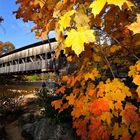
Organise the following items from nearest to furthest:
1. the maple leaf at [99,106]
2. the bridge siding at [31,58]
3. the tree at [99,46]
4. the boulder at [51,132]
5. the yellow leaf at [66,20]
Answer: the tree at [99,46] → the yellow leaf at [66,20] → the maple leaf at [99,106] → the boulder at [51,132] → the bridge siding at [31,58]

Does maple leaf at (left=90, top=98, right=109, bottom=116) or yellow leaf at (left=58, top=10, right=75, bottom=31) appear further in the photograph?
maple leaf at (left=90, top=98, right=109, bottom=116)

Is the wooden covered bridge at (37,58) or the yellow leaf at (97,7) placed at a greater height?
the wooden covered bridge at (37,58)

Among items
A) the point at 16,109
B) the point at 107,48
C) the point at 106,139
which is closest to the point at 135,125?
the point at 106,139

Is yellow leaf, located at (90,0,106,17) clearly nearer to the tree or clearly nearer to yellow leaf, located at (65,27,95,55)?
the tree

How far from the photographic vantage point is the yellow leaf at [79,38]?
2.54 meters

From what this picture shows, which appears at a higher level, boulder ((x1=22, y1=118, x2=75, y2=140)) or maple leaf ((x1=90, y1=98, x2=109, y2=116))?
maple leaf ((x1=90, y1=98, x2=109, y2=116))

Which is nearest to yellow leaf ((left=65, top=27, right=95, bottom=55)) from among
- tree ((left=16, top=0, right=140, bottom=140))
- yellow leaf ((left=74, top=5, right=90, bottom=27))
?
tree ((left=16, top=0, right=140, bottom=140))

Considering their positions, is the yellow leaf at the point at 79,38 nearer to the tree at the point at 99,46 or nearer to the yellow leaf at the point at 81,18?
the tree at the point at 99,46

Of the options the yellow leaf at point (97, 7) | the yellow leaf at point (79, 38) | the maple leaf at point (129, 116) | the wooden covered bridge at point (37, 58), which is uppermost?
the wooden covered bridge at point (37, 58)

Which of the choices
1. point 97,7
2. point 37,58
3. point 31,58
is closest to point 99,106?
point 97,7

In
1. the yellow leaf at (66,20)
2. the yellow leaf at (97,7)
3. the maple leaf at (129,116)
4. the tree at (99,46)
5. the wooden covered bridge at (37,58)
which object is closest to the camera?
the yellow leaf at (97,7)

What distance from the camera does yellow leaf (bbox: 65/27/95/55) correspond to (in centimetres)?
254

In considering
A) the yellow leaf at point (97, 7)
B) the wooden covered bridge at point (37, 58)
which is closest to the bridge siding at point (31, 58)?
the wooden covered bridge at point (37, 58)

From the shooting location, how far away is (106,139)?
14.7 ft
